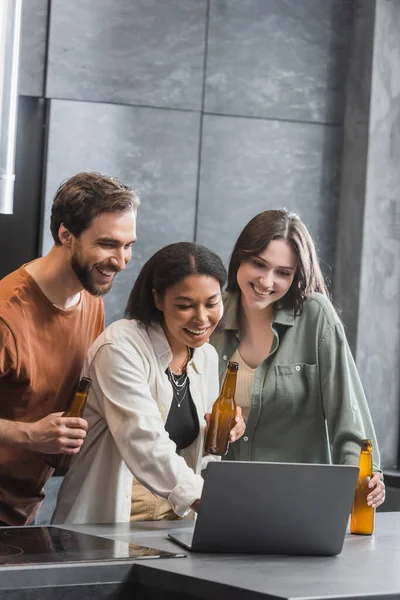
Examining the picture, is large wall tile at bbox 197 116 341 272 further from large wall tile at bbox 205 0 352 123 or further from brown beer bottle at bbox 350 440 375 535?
brown beer bottle at bbox 350 440 375 535

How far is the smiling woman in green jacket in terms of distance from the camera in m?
3.01

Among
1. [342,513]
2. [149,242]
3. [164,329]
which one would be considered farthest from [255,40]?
[342,513]

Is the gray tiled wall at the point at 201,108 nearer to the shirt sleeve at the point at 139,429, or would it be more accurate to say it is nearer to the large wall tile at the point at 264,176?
the large wall tile at the point at 264,176

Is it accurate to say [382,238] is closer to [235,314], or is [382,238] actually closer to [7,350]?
[235,314]

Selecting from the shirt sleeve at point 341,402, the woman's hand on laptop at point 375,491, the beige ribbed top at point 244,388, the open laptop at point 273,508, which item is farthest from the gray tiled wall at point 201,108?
the open laptop at point 273,508

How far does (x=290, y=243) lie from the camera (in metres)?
3.04

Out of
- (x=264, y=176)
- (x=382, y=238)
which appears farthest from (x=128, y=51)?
(x=382, y=238)

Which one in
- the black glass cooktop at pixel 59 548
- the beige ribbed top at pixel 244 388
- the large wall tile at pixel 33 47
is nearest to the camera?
the black glass cooktop at pixel 59 548

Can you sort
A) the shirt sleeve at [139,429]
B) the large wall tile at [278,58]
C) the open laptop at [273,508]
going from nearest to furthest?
the open laptop at [273,508], the shirt sleeve at [139,429], the large wall tile at [278,58]

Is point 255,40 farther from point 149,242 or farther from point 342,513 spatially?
point 342,513

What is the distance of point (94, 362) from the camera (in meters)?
2.57

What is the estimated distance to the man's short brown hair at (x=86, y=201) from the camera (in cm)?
268

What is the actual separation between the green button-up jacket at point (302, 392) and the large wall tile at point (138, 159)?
4.91 feet

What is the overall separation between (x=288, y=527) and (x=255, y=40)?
9.32 feet
